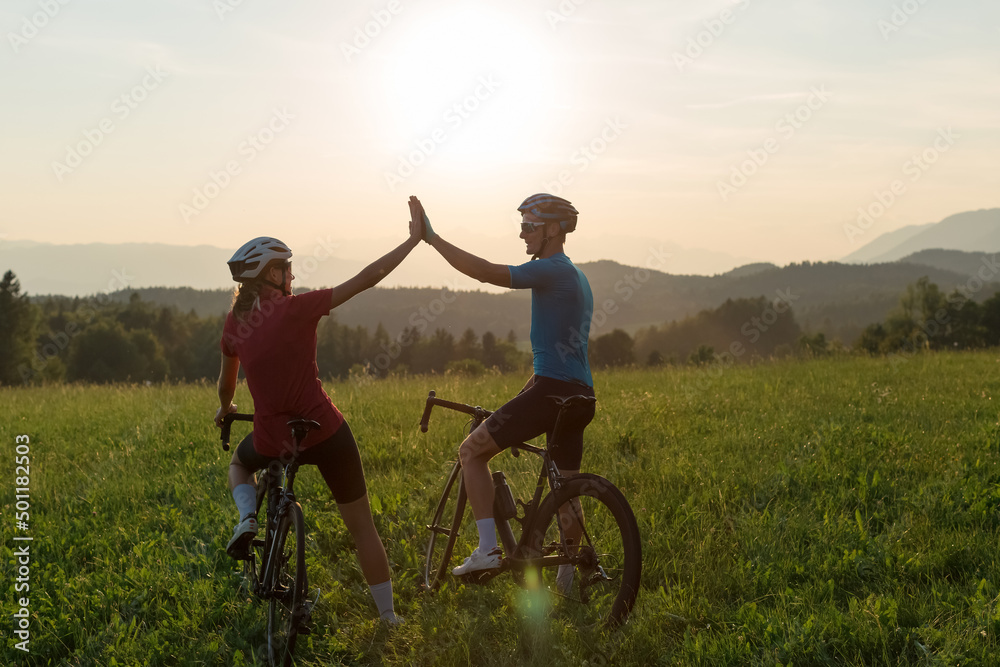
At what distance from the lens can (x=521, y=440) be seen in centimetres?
507

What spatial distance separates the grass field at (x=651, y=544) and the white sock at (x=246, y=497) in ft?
3.58

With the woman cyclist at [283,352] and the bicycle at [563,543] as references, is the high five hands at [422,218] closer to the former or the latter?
the woman cyclist at [283,352]

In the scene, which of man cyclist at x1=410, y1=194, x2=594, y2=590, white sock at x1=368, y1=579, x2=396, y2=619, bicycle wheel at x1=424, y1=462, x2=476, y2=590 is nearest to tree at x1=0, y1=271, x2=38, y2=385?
bicycle wheel at x1=424, y1=462, x2=476, y2=590

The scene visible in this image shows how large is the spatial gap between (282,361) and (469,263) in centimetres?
133

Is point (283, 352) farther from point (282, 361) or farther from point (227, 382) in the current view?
point (227, 382)

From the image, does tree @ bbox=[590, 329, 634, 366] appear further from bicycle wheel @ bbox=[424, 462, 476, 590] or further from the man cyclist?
the man cyclist

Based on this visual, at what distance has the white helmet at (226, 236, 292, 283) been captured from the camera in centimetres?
460

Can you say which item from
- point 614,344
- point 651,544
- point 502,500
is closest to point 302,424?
point 502,500

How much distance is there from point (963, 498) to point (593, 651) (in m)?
3.99

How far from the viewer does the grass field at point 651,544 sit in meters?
4.75

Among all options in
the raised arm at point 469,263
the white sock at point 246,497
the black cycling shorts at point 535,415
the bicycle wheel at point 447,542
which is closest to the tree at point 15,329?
the bicycle wheel at point 447,542

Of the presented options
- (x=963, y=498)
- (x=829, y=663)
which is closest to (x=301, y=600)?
(x=829, y=663)

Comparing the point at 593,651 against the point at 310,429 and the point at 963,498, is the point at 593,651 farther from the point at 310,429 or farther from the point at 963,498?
the point at 963,498

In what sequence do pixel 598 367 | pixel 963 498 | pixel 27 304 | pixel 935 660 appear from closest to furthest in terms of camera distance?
pixel 935 660 < pixel 963 498 < pixel 598 367 < pixel 27 304
